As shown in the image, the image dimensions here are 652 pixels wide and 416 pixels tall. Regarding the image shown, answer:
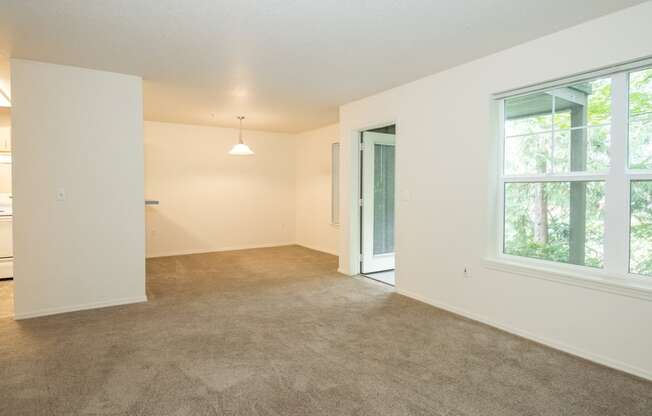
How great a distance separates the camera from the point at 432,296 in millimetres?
3996

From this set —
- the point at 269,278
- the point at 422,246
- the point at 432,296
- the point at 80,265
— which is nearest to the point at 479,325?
the point at 432,296

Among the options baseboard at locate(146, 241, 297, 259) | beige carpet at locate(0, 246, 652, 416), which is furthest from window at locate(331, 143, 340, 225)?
beige carpet at locate(0, 246, 652, 416)

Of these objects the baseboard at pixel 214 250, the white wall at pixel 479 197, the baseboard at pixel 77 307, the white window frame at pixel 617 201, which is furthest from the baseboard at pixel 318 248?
the white window frame at pixel 617 201

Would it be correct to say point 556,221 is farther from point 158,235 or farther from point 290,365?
point 158,235

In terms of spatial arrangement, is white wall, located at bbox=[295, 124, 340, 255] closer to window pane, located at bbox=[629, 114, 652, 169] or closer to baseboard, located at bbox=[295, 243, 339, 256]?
baseboard, located at bbox=[295, 243, 339, 256]

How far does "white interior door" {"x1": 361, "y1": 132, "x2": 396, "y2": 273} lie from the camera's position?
5.38 metres

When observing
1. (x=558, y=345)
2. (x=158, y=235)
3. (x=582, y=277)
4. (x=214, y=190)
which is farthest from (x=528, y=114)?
(x=158, y=235)

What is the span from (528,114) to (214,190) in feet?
18.8

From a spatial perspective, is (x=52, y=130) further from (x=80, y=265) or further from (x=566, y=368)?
(x=566, y=368)

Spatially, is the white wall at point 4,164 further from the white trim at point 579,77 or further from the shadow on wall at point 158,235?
the white trim at point 579,77

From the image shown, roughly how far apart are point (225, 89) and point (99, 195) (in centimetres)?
187

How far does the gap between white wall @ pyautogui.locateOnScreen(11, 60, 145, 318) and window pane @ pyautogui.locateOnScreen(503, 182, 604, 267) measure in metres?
3.88

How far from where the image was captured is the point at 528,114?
3.26 meters

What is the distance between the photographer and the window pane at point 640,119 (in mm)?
2535
